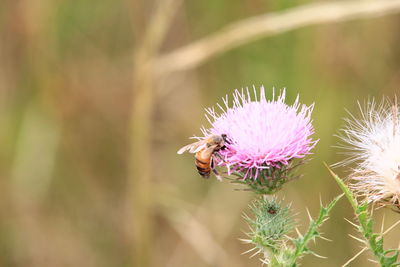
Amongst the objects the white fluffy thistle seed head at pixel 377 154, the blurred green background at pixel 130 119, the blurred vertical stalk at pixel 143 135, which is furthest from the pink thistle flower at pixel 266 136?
the blurred green background at pixel 130 119

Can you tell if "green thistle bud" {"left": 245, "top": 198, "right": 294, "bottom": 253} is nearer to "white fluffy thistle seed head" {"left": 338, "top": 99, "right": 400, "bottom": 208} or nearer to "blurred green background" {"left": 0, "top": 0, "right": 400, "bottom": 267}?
"white fluffy thistle seed head" {"left": 338, "top": 99, "right": 400, "bottom": 208}

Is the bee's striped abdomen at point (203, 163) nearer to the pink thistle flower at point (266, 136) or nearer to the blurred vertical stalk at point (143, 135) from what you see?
the pink thistle flower at point (266, 136)

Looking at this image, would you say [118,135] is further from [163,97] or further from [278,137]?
[278,137]

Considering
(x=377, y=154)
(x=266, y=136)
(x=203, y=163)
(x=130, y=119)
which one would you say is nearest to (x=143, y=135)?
(x=130, y=119)

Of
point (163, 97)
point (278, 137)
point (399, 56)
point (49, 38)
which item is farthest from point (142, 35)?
point (278, 137)

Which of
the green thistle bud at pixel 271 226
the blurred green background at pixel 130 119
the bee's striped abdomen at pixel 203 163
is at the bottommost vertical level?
the green thistle bud at pixel 271 226

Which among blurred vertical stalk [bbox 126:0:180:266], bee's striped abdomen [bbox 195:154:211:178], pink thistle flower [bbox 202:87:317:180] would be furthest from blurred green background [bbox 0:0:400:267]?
pink thistle flower [bbox 202:87:317:180]
